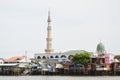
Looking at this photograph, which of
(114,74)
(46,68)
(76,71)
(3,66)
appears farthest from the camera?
(3,66)

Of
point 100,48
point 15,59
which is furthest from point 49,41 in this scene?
point 100,48

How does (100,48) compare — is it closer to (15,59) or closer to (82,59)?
(82,59)

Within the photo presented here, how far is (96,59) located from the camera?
118m

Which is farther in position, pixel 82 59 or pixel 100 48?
pixel 100 48

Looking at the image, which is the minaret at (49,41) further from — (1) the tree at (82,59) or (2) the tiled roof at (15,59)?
(1) the tree at (82,59)

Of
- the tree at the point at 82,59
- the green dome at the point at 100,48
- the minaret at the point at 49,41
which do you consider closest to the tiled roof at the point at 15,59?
the minaret at the point at 49,41

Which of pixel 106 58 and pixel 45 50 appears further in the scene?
pixel 45 50

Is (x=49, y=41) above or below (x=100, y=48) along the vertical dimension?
above

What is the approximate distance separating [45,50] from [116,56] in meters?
22.7

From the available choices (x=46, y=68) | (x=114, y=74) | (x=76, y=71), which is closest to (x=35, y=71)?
(x=46, y=68)

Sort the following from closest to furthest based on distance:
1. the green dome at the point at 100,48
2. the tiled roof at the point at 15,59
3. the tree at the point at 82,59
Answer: the tree at the point at 82,59, the green dome at the point at 100,48, the tiled roof at the point at 15,59

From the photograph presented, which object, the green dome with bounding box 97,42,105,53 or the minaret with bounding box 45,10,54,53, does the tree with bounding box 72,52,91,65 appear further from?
the minaret with bounding box 45,10,54,53

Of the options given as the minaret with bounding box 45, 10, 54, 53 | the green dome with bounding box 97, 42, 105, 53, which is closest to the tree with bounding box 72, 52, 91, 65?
the green dome with bounding box 97, 42, 105, 53

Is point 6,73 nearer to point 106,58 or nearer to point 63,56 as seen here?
point 106,58
